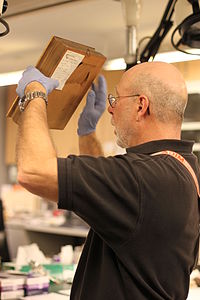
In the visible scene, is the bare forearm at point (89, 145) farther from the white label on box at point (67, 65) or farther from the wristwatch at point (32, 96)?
the wristwatch at point (32, 96)

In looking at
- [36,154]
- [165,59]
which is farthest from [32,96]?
[165,59]

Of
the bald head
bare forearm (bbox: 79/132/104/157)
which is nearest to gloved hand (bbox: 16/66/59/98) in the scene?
the bald head

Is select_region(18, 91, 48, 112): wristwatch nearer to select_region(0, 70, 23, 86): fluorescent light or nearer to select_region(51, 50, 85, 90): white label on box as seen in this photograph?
select_region(51, 50, 85, 90): white label on box

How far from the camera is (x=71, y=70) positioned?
4.99 feet

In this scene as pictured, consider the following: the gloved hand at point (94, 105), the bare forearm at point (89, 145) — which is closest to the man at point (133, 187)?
the gloved hand at point (94, 105)

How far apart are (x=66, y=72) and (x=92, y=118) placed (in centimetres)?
36

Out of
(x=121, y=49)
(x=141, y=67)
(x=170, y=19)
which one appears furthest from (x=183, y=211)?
(x=121, y=49)

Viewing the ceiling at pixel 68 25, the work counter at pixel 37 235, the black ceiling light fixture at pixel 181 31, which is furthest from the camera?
the work counter at pixel 37 235

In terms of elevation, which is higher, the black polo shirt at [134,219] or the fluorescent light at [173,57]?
the fluorescent light at [173,57]

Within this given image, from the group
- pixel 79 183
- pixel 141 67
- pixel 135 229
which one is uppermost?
pixel 141 67

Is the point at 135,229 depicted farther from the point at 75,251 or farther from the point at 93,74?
the point at 75,251

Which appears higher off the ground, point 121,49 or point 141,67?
point 121,49

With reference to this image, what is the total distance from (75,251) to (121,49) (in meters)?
1.12

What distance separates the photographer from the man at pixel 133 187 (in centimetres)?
119
